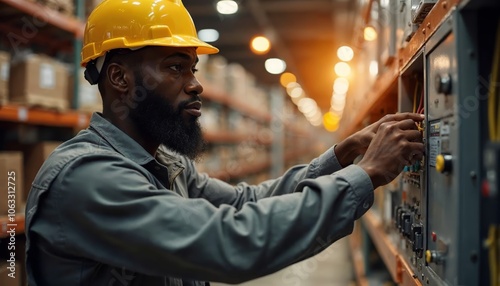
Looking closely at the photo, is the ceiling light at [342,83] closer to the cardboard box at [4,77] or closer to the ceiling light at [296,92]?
the ceiling light at [296,92]

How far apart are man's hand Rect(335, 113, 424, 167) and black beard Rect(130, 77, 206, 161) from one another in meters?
0.58

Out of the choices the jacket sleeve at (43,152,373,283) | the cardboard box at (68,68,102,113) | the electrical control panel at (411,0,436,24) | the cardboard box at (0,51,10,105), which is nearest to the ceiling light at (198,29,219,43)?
the cardboard box at (68,68,102,113)

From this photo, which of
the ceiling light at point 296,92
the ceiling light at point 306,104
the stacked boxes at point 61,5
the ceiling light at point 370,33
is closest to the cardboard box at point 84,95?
the stacked boxes at point 61,5

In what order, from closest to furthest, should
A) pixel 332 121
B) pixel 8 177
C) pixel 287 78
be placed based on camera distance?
pixel 8 177, pixel 287 78, pixel 332 121

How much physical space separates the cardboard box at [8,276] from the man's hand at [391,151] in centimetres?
227

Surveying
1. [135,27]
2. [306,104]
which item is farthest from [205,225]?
[306,104]

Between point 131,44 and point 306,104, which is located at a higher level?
point 306,104

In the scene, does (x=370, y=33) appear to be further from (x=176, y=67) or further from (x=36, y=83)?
(x=36, y=83)

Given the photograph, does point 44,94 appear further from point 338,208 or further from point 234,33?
point 234,33

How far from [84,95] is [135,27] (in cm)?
214

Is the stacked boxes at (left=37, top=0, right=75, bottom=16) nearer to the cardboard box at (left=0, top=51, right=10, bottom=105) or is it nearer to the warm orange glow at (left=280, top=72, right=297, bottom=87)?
the cardboard box at (left=0, top=51, right=10, bottom=105)

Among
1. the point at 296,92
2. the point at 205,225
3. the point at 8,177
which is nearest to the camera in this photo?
the point at 205,225

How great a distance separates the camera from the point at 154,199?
4.43 ft

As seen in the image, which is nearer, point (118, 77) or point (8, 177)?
point (118, 77)
